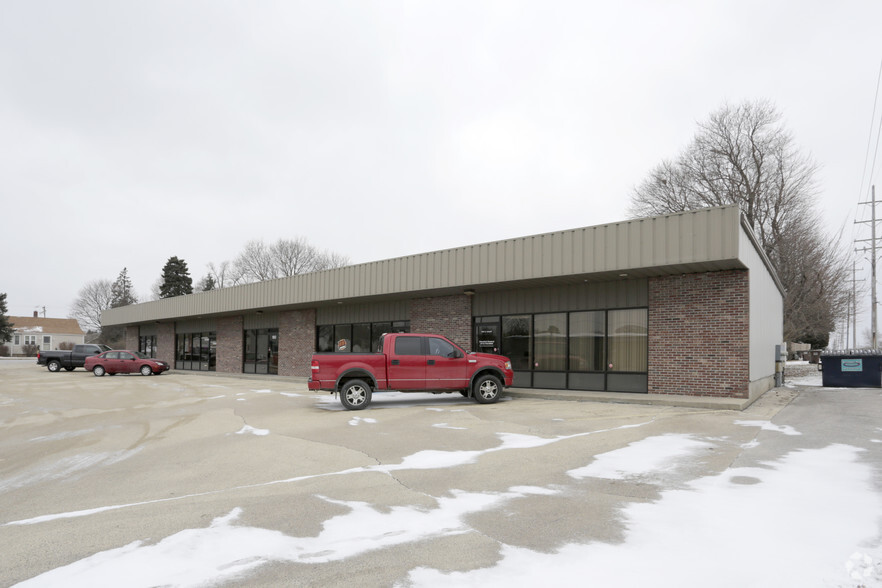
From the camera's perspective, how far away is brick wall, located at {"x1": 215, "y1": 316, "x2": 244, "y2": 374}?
30.5 m

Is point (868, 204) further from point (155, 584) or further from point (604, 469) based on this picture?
point (155, 584)

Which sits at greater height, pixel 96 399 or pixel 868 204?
pixel 868 204

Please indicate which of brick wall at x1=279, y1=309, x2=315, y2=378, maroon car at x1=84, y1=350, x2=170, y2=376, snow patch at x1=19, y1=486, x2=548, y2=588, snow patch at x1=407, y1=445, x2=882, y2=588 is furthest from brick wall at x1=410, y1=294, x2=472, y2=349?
maroon car at x1=84, y1=350, x2=170, y2=376

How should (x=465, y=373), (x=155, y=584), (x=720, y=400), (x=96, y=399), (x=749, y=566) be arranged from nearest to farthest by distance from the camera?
(x=155, y=584)
(x=749, y=566)
(x=720, y=400)
(x=465, y=373)
(x=96, y=399)

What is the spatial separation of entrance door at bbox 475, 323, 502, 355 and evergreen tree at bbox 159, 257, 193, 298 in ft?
222

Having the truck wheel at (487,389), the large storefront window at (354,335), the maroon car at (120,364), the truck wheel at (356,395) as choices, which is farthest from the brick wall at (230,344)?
the truck wheel at (487,389)

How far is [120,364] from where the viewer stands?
2939cm

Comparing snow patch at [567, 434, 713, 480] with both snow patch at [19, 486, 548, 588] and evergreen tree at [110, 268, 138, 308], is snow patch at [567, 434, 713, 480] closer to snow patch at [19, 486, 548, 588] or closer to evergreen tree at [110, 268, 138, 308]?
snow patch at [19, 486, 548, 588]

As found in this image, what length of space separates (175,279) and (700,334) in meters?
76.3

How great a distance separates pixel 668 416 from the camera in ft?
37.9

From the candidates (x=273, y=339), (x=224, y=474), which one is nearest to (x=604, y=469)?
(x=224, y=474)

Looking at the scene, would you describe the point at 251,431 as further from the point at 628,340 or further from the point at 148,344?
the point at 148,344

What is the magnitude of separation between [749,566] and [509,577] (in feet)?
5.59

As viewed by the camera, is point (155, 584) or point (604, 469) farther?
point (604, 469)
